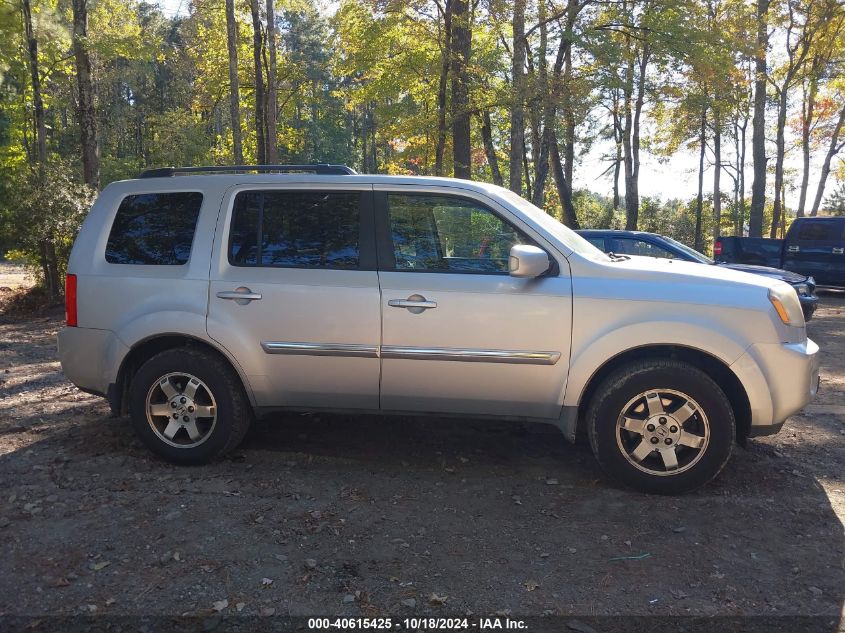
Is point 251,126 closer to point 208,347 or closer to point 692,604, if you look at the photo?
point 208,347

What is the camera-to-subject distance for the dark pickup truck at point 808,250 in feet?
49.1

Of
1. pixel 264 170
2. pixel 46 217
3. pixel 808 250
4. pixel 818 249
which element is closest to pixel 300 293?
pixel 264 170

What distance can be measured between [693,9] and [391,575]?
16.9 metres

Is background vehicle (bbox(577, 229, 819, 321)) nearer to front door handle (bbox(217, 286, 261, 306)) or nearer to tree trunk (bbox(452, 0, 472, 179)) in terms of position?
front door handle (bbox(217, 286, 261, 306))

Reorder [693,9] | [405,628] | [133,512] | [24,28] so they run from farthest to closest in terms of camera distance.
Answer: [24,28]
[693,9]
[133,512]
[405,628]

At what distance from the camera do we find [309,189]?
14.6 ft

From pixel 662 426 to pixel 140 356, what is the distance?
3.58 m

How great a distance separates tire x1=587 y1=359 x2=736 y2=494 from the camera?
12.8ft

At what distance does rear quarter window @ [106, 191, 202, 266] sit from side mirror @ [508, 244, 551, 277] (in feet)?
7.44

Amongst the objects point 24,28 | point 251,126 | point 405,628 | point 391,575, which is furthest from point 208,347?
point 251,126

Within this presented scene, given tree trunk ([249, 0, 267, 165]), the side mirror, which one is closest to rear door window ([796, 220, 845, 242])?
the side mirror

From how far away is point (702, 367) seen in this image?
13.4ft

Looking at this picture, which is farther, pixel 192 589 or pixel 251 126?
pixel 251 126

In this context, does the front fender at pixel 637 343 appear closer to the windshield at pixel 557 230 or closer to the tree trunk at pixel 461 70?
the windshield at pixel 557 230
